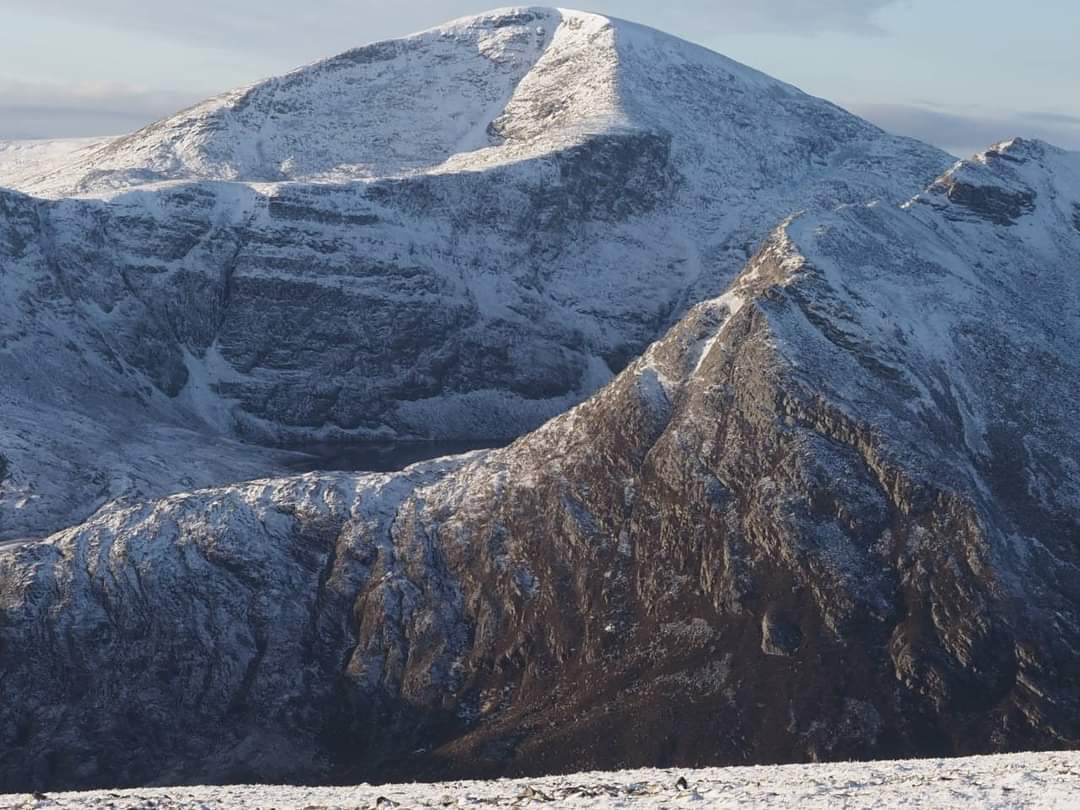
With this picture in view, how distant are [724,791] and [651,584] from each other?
224 ft

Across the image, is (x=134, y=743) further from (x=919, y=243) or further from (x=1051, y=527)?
(x=919, y=243)

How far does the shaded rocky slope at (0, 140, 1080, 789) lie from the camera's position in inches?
4528

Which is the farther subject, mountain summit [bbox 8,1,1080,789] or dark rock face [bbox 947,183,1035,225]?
dark rock face [bbox 947,183,1035,225]

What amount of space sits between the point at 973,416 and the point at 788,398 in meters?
17.4

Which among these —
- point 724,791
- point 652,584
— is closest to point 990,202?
point 652,584

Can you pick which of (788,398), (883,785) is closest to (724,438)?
(788,398)

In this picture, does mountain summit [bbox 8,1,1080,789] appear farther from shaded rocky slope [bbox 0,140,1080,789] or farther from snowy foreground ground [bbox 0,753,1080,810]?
snowy foreground ground [bbox 0,753,1080,810]

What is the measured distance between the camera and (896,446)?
128625mm

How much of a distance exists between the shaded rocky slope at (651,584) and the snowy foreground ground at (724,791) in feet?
140

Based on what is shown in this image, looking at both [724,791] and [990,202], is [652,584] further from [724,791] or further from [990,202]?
[990,202]

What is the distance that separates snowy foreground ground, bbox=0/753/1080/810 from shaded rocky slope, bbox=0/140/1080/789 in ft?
140

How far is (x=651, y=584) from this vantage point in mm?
127625

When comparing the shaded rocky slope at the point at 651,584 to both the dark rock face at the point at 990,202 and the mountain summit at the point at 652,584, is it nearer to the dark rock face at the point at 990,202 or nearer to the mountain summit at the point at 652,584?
the mountain summit at the point at 652,584

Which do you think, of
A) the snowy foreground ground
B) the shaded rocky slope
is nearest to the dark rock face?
the shaded rocky slope
